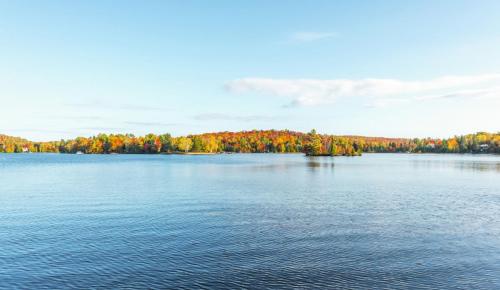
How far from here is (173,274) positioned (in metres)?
26.0

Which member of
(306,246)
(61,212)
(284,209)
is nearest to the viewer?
(306,246)

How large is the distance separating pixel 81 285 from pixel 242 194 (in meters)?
44.8

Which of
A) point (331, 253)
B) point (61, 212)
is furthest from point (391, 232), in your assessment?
point (61, 212)

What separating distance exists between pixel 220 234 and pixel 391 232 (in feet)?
55.6

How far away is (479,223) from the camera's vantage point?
4316 centimetres

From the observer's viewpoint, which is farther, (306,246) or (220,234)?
(220,234)

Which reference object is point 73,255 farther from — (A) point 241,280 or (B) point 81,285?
(A) point 241,280

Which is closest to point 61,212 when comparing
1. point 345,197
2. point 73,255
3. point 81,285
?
point 73,255

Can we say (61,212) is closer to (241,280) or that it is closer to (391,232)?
(241,280)

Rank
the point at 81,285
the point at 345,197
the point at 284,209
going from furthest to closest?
the point at 345,197 → the point at 284,209 → the point at 81,285

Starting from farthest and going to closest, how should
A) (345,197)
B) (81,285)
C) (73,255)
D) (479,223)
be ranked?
(345,197) < (479,223) < (73,255) < (81,285)

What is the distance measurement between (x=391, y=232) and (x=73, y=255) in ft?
95.1

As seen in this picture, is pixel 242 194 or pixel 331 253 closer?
pixel 331 253

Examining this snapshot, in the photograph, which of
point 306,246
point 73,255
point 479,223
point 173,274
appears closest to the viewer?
point 173,274
